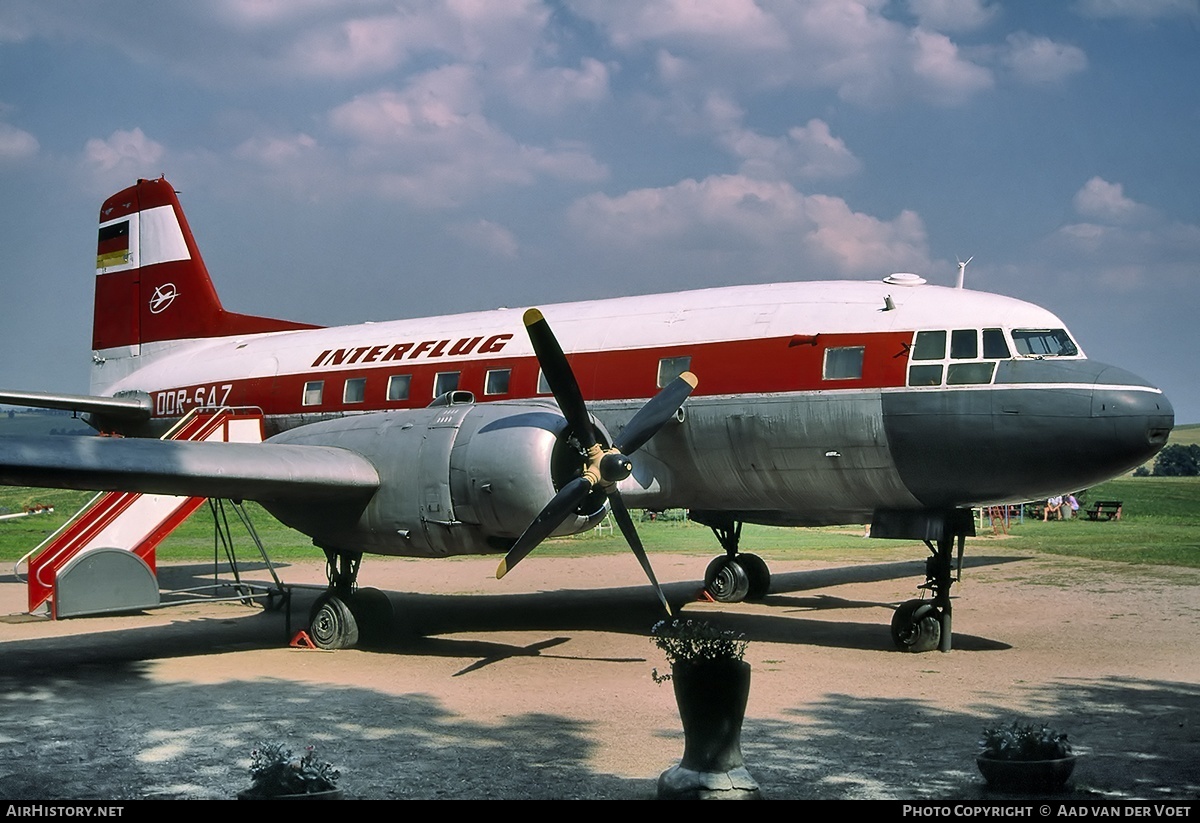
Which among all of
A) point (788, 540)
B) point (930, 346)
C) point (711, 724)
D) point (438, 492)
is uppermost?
point (930, 346)

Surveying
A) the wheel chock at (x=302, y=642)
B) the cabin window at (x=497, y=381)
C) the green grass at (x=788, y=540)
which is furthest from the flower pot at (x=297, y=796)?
the green grass at (x=788, y=540)

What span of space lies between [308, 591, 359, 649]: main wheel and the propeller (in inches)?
116

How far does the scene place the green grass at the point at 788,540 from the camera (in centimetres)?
3047

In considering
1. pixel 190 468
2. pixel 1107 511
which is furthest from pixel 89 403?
pixel 1107 511

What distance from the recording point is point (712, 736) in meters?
7.36

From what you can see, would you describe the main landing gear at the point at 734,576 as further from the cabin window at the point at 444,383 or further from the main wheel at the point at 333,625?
the main wheel at the point at 333,625

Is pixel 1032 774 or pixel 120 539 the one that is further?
pixel 120 539

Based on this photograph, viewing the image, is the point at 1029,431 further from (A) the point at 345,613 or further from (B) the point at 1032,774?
(A) the point at 345,613

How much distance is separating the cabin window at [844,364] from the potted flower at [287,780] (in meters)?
9.15

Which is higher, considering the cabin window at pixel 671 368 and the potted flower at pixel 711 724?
the cabin window at pixel 671 368

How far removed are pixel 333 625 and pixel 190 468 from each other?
337 centimetres

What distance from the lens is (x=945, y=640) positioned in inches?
569

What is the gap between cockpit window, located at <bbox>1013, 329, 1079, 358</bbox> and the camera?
544 inches
